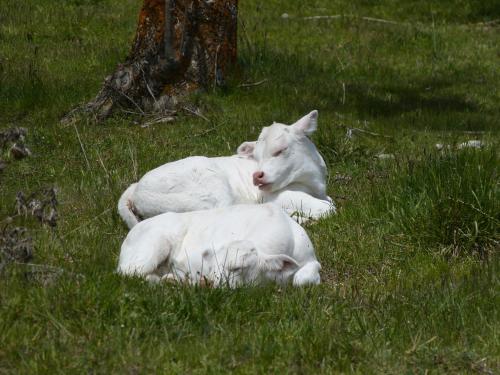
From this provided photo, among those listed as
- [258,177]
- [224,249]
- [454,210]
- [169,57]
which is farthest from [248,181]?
[169,57]

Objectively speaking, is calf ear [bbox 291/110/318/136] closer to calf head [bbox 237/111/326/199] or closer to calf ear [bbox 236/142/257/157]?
calf head [bbox 237/111/326/199]

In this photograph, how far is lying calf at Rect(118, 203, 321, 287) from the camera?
567 cm

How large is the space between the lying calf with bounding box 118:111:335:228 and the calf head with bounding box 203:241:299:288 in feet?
5.46

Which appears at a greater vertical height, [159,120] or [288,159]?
[288,159]

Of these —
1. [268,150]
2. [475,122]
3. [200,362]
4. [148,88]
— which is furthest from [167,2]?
[200,362]

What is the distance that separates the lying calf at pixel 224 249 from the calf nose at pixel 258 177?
144cm

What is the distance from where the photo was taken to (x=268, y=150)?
26.3 feet

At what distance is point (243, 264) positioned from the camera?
5617 mm

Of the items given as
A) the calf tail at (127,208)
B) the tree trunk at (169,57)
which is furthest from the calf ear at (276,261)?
the tree trunk at (169,57)

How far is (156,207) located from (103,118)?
3380mm

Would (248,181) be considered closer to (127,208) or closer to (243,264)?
(127,208)

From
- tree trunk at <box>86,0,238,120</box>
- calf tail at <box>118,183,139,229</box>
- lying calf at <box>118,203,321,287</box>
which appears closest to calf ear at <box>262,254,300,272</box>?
lying calf at <box>118,203,321,287</box>

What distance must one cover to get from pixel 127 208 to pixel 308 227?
4.78ft

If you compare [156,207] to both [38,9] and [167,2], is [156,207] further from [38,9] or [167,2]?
[38,9]
